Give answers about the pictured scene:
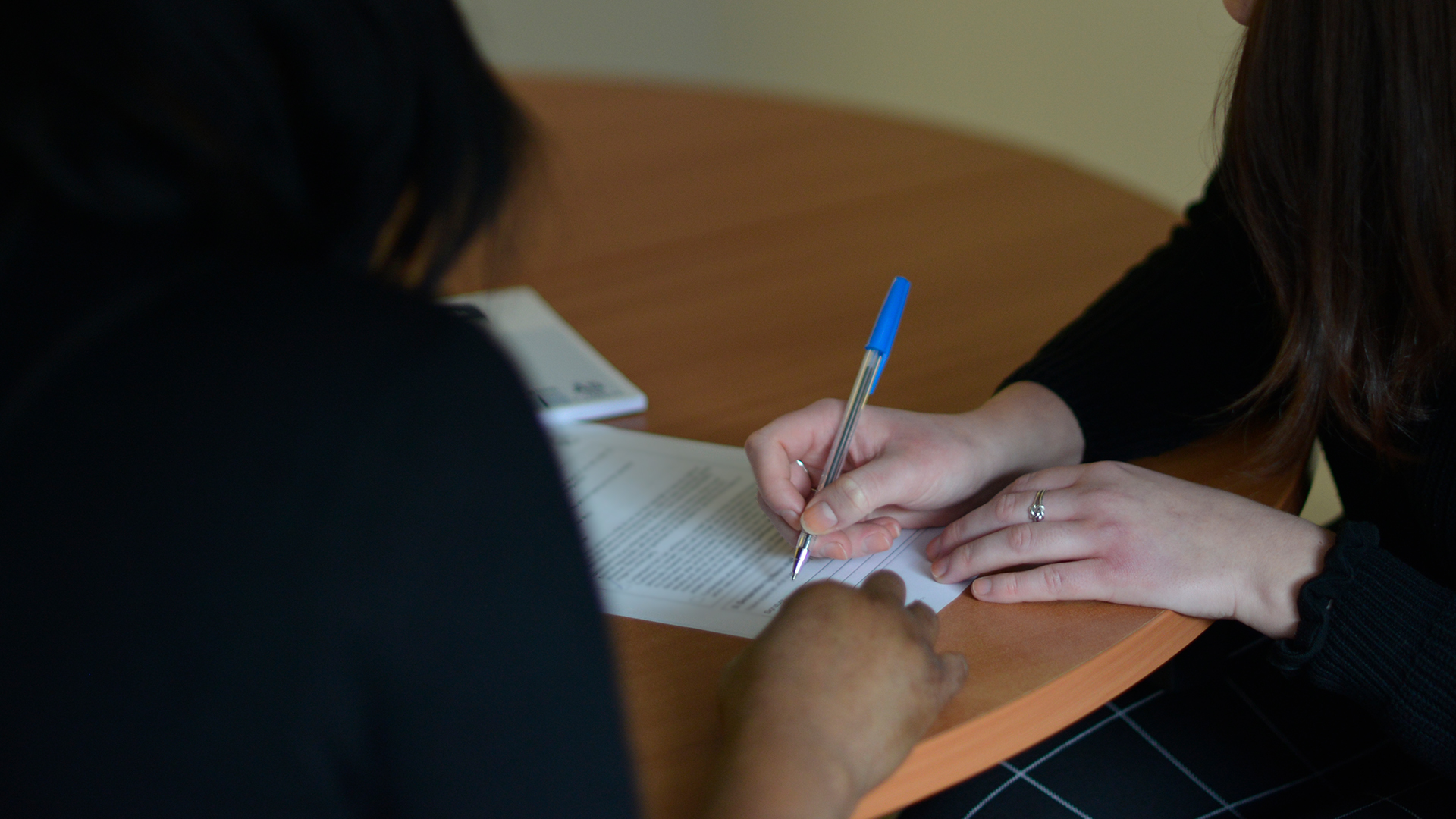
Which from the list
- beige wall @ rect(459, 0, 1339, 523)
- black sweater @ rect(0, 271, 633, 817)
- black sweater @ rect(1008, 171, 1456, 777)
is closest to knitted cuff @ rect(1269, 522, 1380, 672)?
black sweater @ rect(1008, 171, 1456, 777)

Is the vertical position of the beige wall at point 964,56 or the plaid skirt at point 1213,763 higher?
the beige wall at point 964,56

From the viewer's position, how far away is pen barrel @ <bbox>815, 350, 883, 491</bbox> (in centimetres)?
76

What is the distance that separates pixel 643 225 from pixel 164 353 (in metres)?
0.96

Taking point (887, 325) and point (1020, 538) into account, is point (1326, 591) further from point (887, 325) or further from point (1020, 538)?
point (887, 325)

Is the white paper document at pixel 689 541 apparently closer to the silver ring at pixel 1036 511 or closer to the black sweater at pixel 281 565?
the silver ring at pixel 1036 511

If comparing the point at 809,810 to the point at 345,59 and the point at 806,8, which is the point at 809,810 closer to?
the point at 345,59

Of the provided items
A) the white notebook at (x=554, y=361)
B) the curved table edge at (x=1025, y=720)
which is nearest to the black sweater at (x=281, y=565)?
the curved table edge at (x=1025, y=720)

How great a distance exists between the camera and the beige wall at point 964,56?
2428 millimetres

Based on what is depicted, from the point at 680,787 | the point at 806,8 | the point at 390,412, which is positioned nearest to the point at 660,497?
the point at 680,787

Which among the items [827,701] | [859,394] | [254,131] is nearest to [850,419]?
[859,394]

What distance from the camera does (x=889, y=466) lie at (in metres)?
0.75

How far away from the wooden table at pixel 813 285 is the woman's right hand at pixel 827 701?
0.09ft

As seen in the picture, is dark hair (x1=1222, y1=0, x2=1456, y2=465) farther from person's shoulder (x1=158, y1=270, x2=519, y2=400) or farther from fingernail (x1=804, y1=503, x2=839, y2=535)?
person's shoulder (x1=158, y1=270, x2=519, y2=400)

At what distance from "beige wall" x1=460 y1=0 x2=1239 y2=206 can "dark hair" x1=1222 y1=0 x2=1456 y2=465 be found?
3.96 ft
